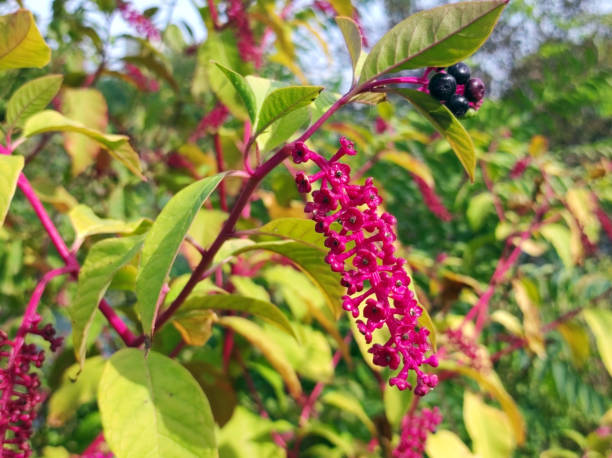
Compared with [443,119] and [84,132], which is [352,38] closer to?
[443,119]

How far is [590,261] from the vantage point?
11.5ft

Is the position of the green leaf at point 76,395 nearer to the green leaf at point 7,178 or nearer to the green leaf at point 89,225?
the green leaf at point 89,225

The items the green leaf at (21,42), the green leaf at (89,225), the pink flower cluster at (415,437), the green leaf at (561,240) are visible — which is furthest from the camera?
the green leaf at (561,240)

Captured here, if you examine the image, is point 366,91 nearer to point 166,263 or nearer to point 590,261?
point 166,263

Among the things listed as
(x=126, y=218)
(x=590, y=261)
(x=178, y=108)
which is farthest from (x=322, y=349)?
(x=590, y=261)

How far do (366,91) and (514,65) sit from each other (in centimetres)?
857

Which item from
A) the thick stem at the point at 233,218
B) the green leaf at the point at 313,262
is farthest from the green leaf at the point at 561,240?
the thick stem at the point at 233,218

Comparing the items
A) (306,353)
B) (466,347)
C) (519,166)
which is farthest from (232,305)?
(519,166)

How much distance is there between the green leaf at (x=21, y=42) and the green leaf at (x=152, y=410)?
0.53 metres

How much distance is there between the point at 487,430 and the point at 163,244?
1507 millimetres

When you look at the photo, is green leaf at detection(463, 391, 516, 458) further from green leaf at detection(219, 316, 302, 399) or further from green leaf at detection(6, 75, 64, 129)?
green leaf at detection(6, 75, 64, 129)

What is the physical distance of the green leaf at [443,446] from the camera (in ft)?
5.06

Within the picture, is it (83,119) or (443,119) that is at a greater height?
(443,119)

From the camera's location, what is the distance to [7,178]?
79cm
